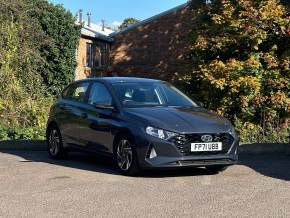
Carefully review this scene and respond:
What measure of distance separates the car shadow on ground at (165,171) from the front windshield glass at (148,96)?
1.07 metres

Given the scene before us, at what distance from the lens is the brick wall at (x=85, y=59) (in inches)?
1256

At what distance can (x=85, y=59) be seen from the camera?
107 feet

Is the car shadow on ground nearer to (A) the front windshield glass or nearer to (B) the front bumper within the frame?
(B) the front bumper

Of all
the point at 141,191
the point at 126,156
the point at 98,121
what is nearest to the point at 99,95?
the point at 98,121

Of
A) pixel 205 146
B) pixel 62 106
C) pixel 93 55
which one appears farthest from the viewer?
pixel 93 55

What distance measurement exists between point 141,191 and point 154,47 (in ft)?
81.9

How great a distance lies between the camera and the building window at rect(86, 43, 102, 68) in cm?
3322

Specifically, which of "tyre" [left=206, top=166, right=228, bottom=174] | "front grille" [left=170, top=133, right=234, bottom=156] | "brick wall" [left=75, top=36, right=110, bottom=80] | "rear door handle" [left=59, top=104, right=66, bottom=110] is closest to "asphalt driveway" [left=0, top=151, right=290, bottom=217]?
"tyre" [left=206, top=166, right=228, bottom=174]

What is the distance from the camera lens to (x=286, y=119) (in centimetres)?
1592

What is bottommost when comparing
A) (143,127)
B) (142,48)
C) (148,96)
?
(143,127)

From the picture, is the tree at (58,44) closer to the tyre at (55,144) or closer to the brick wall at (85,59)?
the brick wall at (85,59)

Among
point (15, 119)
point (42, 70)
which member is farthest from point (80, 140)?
point (42, 70)

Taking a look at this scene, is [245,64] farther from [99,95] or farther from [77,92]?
[99,95]

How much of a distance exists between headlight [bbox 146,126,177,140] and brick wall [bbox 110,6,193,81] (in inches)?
882
